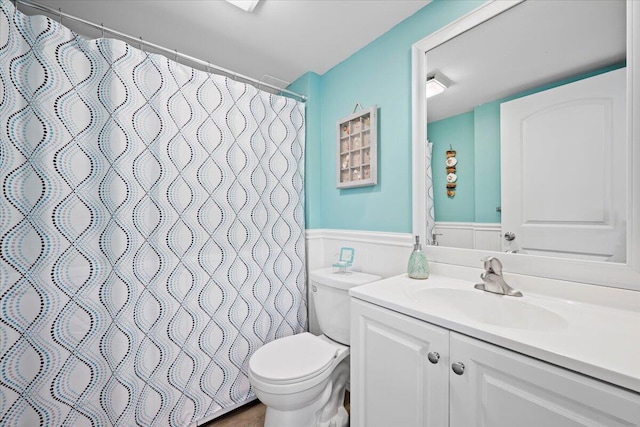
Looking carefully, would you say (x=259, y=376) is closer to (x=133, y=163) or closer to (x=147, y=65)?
(x=133, y=163)

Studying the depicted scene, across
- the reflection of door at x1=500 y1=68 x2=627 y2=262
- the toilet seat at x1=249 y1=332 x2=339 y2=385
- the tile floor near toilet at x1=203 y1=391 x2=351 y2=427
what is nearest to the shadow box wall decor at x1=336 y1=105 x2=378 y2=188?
the reflection of door at x1=500 y1=68 x2=627 y2=262

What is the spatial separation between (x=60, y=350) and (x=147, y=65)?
4.35ft

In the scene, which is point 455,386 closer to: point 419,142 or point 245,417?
point 419,142

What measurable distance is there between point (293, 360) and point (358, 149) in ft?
4.15

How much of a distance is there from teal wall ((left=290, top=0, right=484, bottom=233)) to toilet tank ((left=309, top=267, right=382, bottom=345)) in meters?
0.35

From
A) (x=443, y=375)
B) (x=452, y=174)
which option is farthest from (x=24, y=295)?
(x=452, y=174)

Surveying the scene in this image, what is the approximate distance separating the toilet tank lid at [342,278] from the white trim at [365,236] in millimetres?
212

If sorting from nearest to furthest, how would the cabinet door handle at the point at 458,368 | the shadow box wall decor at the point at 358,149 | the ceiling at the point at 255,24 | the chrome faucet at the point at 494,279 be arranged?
the cabinet door handle at the point at 458,368, the chrome faucet at the point at 494,279, the ceiling at the point at 255,24, the shadow box wall decor at the point at 358,149

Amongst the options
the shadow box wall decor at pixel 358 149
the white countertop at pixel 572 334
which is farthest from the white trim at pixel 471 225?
the shadow box wall decor at pixel 358 149

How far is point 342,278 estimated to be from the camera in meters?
1.52

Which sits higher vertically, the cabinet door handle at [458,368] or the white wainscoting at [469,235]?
the white wainscoting at [469,235]

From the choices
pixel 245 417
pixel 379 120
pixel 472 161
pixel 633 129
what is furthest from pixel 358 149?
pixel 245 417

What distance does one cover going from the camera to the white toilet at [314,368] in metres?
1.19

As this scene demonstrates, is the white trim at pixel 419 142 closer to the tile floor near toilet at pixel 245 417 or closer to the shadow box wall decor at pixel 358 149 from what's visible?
the shadow box wall decor at pixel 358 149
